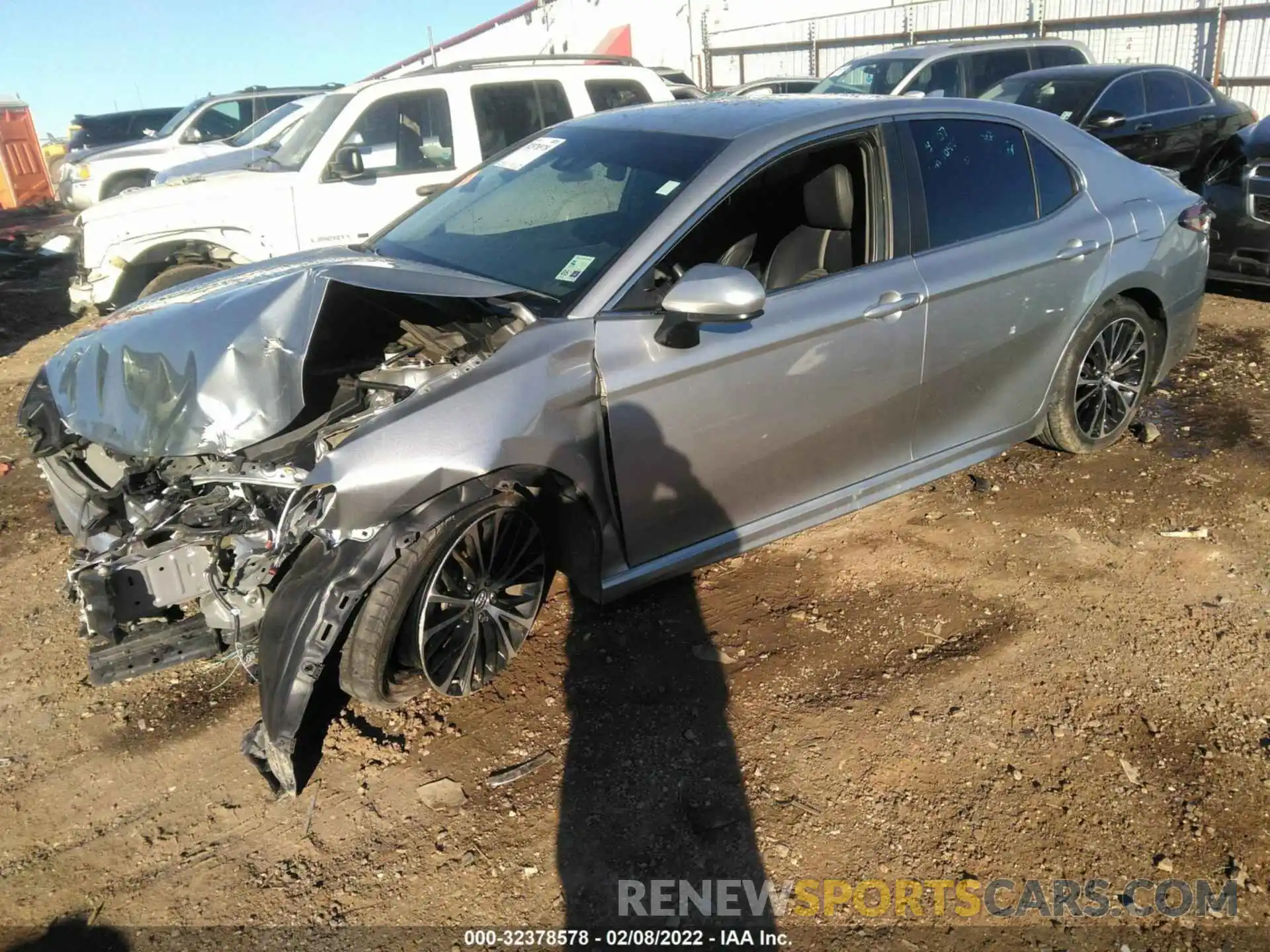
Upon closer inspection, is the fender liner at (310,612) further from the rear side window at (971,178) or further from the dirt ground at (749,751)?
the rear side window at (971,178)

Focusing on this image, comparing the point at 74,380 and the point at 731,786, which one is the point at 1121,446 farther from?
the point at 74,380

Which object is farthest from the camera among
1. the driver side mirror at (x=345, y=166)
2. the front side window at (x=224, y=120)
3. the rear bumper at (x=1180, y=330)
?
the front side window at (x=224, y=120)

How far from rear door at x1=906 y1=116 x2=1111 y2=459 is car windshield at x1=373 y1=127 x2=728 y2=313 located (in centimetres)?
105

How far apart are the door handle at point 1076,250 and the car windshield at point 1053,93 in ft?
19.5

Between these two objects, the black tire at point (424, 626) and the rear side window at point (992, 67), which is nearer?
the black tire at point (424, 626)

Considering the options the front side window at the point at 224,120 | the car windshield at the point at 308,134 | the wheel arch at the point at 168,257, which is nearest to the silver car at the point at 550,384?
the wheel arch at the point at 168,257

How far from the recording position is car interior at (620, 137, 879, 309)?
11.7 ft

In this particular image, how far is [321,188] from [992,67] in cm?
838

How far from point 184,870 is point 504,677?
1156 millimetres

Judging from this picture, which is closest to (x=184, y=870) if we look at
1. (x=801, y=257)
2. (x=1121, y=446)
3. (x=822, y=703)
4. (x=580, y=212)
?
(x=822, y=703)

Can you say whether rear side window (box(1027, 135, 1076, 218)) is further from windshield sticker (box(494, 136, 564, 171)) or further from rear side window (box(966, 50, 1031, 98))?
rear side window (box(966, 50, 1031, 98))

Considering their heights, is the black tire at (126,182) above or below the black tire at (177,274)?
below

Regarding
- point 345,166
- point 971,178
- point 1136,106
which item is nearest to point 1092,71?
point 1136,106

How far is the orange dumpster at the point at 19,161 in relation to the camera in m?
20.4
